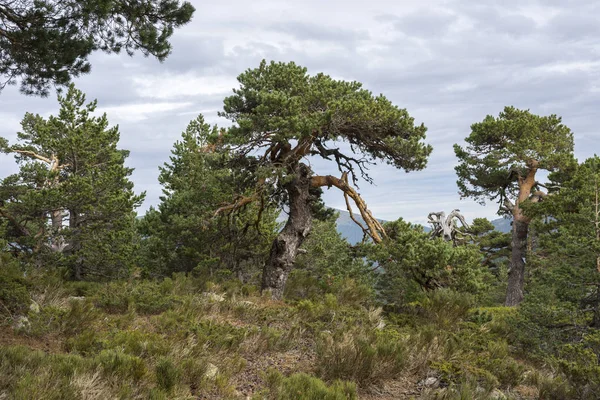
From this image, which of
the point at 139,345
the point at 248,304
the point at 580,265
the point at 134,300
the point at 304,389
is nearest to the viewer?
the point at 304,389

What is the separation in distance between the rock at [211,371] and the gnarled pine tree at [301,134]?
229 inches

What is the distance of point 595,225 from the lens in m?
8.97

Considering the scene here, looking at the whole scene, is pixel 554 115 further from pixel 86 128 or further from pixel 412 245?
pixel 86 128

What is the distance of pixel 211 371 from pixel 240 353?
4.39 ft

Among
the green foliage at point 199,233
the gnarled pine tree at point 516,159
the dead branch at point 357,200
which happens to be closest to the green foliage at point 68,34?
the dead branch at point 357,200

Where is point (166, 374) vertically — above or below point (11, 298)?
below

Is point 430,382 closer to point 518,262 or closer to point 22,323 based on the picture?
point 22,323

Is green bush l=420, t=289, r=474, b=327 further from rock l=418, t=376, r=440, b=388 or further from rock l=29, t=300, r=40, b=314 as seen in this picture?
rock l=29, t=300, r=40, b=314

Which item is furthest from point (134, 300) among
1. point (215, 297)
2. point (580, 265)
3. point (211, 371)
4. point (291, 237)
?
point (580, 265)

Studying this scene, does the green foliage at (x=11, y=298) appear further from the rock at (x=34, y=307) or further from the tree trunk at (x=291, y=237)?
the tree trunk at (x=291, y=237)

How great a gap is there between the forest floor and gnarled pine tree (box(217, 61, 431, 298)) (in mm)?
3030

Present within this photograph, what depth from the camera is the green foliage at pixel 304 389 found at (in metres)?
5.22

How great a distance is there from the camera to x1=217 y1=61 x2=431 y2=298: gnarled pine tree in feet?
36.0

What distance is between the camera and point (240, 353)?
24.1 feet
